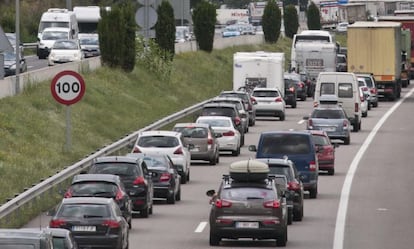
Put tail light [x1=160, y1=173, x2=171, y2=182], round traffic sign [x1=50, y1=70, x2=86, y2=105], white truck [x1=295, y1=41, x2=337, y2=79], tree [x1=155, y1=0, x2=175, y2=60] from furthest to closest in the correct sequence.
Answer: white truck [x1=295, y1=41, x2=337, y2=79] → tree [x1=155, y1=0, x2=175, y2=60] → round traffic sign [x1=50, y1=70, x2=86, y2=105] → tail light [x1=160, y1=173, x2=171, y2=182]

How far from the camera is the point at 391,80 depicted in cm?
8338

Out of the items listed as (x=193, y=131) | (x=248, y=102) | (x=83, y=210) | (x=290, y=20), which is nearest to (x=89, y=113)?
(x=193, y=131)

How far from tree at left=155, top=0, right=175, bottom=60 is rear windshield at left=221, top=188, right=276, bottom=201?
44728 mm

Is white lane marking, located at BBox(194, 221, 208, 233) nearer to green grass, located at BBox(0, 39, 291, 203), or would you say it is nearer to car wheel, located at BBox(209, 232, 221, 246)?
car wheel, located at BBox(209, 232, 221, 246)

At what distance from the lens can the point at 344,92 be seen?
66.1 metres

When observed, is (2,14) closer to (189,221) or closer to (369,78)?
(369,78)

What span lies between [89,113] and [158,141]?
12888mm

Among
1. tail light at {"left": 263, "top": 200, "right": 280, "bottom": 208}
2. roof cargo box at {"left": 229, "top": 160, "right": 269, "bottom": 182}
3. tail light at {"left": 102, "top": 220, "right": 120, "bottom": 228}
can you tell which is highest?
roof cargo box at {"left": 229, "top": 160, "right": 269, "bottom": 182}

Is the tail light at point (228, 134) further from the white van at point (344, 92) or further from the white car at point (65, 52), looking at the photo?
the white car at point (65, 52)

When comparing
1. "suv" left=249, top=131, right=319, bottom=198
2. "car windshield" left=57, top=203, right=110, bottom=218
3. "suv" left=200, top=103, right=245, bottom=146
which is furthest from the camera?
"suv" left=200, top=103, right=245, bottom=146

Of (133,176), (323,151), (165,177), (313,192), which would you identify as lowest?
(313,192)

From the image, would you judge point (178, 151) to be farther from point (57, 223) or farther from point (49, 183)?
point (57, 223)

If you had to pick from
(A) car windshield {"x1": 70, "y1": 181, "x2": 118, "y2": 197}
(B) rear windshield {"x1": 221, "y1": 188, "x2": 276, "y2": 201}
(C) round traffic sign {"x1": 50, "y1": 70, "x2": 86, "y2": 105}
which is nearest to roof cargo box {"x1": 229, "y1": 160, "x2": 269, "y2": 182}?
(B) rear windshield {"x1": 221, "y1": 188, "x2": 276, "y2": 201}

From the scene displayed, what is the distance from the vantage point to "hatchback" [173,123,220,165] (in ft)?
159
